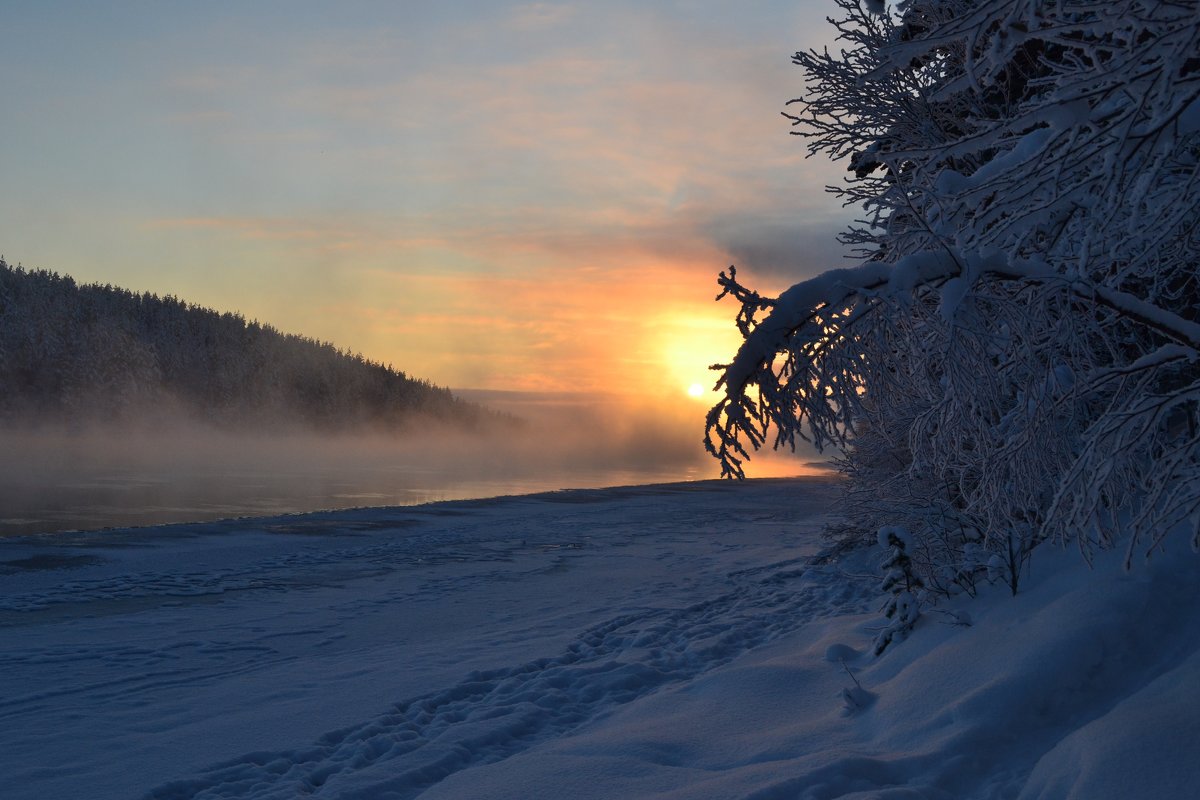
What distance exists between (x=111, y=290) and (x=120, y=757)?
10080cm

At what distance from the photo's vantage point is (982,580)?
747cm

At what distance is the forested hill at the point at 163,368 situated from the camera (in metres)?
82.1

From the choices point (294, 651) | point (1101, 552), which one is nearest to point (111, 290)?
point (294, 651)

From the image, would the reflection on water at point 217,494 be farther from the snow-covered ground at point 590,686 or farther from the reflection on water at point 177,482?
the snow-covered ground at point 590,686

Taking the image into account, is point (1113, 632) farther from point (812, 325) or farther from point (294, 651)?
point (294, 651)

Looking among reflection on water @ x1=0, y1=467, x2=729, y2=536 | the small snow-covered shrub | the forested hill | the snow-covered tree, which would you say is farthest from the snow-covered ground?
the forested hill

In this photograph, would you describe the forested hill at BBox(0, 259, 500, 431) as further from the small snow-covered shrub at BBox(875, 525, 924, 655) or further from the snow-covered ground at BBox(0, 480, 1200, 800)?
the small snow-covered shrub at BBox(875, 525, 924, 655)

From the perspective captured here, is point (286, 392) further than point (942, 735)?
Yes

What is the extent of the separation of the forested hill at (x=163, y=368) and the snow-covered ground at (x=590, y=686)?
83.3m

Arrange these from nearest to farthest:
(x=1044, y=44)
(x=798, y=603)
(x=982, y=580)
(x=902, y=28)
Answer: (x=982, y=580) → (x=1044, y=44) → (x=902, y=28) → (x=798, y=603)

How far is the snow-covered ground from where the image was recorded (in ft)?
14.3

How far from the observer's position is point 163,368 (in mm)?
97188

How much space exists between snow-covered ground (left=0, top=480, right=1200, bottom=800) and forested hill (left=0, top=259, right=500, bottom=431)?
273ft

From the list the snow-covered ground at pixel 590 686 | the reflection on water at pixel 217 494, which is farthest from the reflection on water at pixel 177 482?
the snow-covered ground at pixel 590 686
